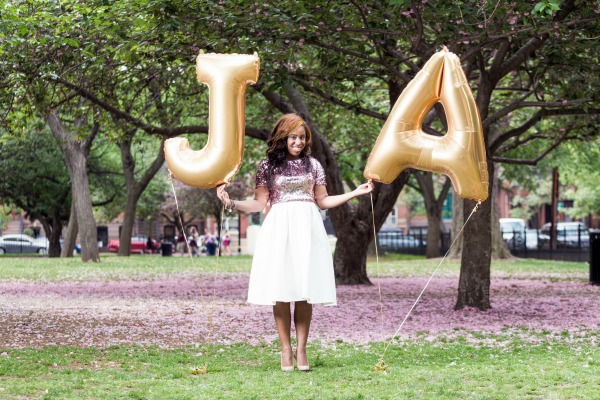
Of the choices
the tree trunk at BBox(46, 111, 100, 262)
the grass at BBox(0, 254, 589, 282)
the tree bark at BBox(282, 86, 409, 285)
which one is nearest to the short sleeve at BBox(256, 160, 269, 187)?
the tree bark at BBox(282, 86, 409, 285)

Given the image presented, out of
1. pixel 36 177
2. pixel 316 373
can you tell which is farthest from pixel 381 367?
pixel 36 177

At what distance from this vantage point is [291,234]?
7.88 meters

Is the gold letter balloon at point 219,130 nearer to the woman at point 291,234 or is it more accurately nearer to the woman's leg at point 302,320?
the woman at point 291,234

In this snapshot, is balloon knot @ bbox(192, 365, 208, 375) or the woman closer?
the woman

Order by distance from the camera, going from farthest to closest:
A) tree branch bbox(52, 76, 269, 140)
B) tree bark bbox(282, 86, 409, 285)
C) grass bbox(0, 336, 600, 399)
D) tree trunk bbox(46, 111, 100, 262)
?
tree trunk bbox(46, 111, 100, 262) → tree bark bbox(282, 86, 409, 285) → tree branch bbox(52, 76, 269, 140) → grass bbox(0, 336, 600, 399)

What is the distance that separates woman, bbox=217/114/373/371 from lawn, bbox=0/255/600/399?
503mm

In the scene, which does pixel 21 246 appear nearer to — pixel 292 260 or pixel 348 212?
pixel 348 212

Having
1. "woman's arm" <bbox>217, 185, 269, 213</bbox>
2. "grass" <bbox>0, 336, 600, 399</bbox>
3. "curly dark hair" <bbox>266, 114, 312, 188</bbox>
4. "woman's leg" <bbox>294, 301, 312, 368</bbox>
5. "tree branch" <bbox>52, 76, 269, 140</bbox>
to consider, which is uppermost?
"tree branch" <bbox>52, 76, 269, 140</bbox>

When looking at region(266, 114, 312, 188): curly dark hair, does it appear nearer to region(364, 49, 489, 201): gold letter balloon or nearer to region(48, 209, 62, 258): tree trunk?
region(364, 49, 489, 201): gold letter balloon

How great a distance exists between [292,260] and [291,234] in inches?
8.1

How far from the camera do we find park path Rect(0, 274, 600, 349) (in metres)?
11.3

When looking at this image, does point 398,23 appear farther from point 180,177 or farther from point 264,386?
point 264,386

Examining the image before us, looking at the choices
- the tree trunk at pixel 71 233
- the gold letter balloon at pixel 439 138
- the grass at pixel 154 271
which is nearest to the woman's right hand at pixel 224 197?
the gold letter balloon at pixel 439 138

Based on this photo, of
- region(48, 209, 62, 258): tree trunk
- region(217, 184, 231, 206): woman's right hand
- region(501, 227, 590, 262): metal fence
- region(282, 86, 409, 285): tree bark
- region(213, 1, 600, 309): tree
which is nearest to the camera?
region(217, 184, 231, 206): woman's right hand
